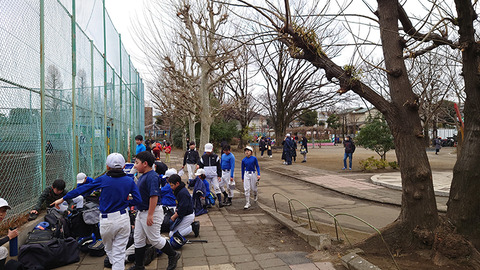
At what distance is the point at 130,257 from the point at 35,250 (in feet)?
3.82

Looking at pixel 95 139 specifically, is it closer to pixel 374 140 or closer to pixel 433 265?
pixel 433 265

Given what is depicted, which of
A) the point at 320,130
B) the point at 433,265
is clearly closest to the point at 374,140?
the point at 433,265

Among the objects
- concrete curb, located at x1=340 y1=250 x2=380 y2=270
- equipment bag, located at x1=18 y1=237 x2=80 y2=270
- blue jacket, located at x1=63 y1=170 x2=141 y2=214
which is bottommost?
concrete curb, located at x1=340 y1=250 x2=380 y2=270

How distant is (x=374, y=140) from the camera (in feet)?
51.2

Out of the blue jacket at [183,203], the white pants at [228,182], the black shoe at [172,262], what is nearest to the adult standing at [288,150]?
the white pants at [228,182]

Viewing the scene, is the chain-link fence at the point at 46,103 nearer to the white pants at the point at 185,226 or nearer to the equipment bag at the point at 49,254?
the equipment bag at the point at 49,254

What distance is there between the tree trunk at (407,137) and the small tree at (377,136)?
11.8 meters

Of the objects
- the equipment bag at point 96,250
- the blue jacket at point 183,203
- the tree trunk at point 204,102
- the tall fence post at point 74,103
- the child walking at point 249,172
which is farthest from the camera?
the tree trunk at point 204,102

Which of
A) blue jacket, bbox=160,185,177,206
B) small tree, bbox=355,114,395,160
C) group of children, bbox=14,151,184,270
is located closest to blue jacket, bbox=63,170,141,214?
group of children, bbox=14,151,184,270

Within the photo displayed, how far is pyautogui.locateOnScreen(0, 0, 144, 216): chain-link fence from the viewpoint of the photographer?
188 inches

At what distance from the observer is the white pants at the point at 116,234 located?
3674mm

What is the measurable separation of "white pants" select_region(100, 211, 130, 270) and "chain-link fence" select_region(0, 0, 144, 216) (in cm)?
204

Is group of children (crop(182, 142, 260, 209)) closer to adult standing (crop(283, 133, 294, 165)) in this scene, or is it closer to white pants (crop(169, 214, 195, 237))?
white pants (crop(169, 214, 195, 237))

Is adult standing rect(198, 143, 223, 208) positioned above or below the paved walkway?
above
